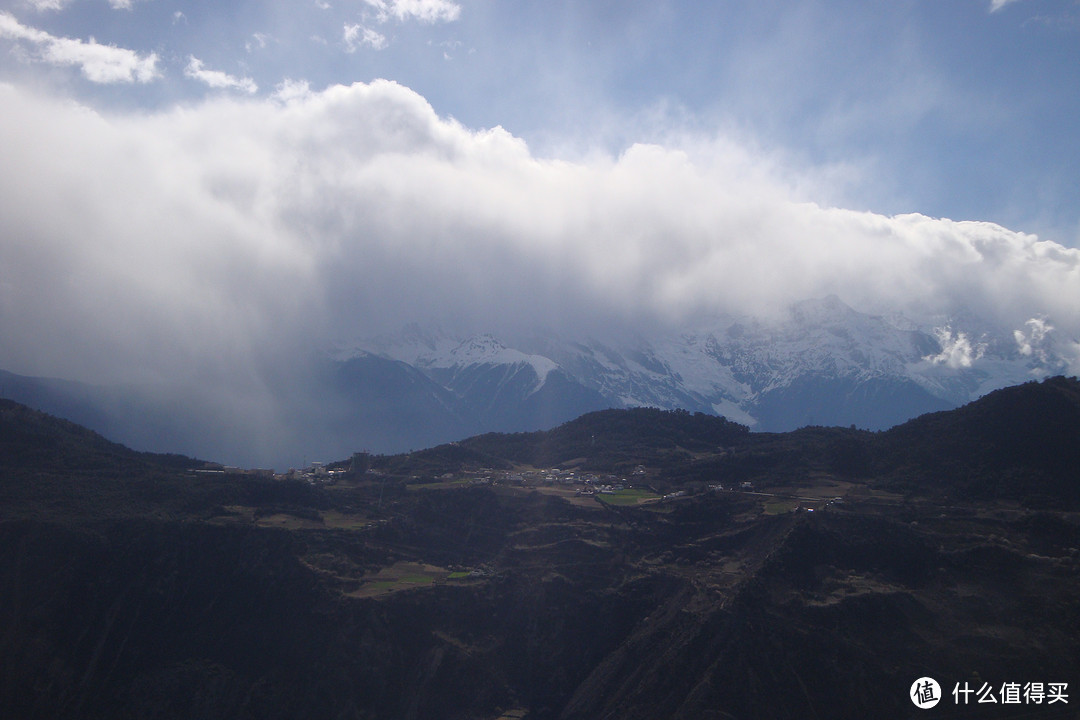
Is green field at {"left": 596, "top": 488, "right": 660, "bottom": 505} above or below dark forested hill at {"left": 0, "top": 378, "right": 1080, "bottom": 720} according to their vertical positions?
above

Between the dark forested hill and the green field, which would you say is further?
the green field

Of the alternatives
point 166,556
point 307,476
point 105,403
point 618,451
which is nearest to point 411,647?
point 166,556

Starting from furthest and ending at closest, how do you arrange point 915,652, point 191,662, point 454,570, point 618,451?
point 618,451, point 454,570, point 191,662, point 915,652

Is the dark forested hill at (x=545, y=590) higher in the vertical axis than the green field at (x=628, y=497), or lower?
lower

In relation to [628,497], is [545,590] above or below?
below

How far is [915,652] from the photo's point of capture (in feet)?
183

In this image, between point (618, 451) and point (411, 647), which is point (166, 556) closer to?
point (411, 647)

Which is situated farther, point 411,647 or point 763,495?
point 763,495

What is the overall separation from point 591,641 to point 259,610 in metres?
27.0

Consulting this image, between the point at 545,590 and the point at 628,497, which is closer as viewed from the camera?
the point at 545,590

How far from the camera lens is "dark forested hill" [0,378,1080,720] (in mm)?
56281

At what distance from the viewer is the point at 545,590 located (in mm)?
70438

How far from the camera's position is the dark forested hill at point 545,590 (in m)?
Result: 56.3

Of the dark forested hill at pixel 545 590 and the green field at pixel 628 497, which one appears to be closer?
the dark forested hill at pixel 545 590
